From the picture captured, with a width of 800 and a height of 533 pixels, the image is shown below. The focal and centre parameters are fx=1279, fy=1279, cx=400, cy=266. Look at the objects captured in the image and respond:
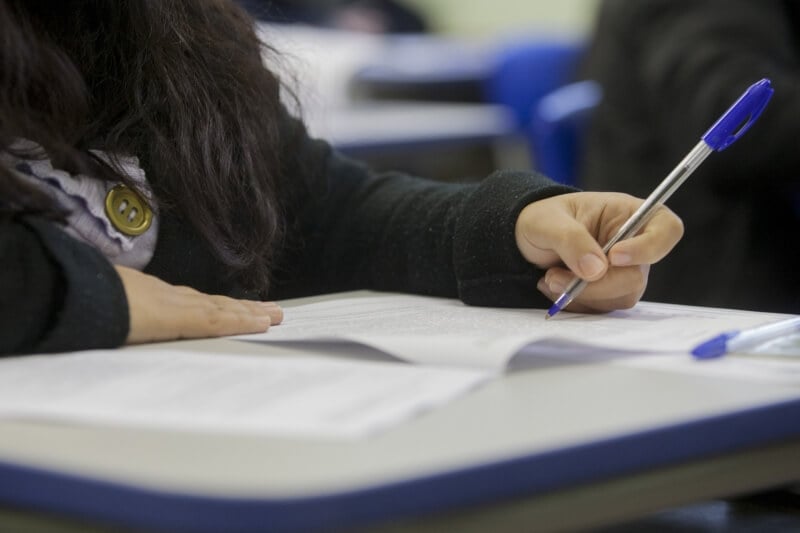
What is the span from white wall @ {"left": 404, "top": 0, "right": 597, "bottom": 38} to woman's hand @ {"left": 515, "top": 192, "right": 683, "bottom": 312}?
13.7ft

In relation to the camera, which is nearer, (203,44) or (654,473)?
(654,473)

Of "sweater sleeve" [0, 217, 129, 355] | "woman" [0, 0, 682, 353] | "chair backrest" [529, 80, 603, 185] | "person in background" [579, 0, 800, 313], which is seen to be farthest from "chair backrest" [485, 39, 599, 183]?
"sweater sleeve" [0, 217, 129, 355]

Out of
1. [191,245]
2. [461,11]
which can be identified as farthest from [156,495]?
[461,11]

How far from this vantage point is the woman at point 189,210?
0.77 m

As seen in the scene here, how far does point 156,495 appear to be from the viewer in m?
0.44

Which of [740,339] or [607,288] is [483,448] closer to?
[740,339]

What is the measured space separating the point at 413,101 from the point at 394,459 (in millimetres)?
3947

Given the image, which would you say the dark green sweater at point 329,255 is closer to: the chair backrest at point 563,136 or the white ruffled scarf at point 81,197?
the white ruffled scarf at point 81,197

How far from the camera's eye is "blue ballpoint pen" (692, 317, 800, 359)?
27.3 inches

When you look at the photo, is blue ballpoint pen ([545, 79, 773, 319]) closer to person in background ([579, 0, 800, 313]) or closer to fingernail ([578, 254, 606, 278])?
fingernail ([578, 254, 606, 278])

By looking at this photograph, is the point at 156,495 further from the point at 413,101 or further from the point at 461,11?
the point at 461,11

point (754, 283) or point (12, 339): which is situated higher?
point (12, 339)

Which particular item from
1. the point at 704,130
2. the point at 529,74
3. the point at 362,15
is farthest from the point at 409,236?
the point at 362,15

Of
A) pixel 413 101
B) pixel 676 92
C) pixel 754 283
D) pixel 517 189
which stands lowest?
pixel 413 101
